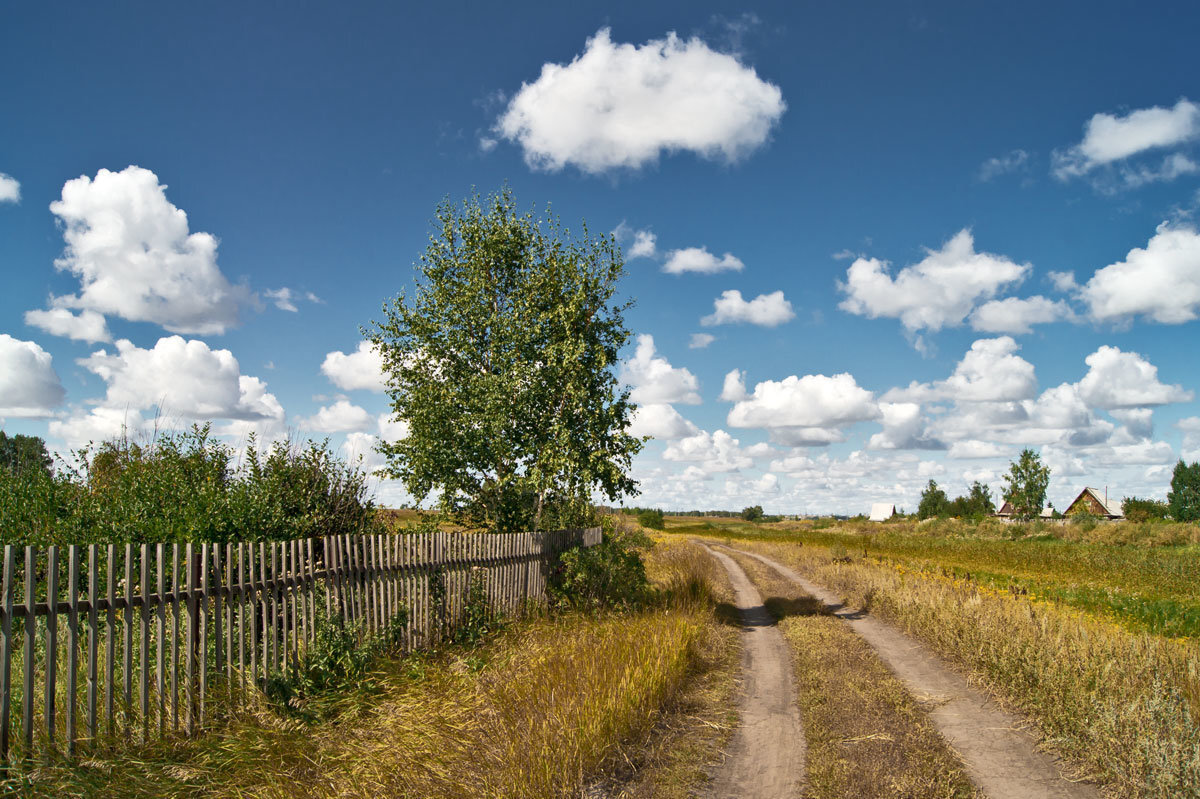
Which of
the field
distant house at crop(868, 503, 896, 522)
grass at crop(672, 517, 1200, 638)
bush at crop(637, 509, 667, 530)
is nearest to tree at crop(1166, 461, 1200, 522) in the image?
distant house at crop(868, 503, 896, 522)

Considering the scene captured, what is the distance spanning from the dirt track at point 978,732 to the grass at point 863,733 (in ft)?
0.65

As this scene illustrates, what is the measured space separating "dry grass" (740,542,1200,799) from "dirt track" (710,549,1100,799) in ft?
0.92

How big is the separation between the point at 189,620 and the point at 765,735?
6298 millimetres

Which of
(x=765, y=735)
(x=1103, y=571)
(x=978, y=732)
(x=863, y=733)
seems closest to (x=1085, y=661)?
(x=978, y=732)

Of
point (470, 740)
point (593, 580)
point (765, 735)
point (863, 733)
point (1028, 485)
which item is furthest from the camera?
point (1028, 485)

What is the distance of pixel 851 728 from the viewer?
7.23 m

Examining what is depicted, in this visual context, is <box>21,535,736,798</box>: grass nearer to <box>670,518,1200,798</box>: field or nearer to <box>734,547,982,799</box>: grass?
<box>734,547,982,799</box>: grass

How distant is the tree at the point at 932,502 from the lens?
106 metres

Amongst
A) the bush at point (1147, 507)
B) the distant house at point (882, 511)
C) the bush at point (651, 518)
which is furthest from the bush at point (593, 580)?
the distant house at point (882, 511)

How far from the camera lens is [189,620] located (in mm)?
6520

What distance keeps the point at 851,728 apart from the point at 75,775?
7436 millimetres

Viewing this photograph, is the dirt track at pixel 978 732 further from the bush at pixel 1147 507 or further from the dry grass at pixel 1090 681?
the bush at pixel 1147 507

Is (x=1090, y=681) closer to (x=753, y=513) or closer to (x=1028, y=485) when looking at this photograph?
(x=1028, y=485)

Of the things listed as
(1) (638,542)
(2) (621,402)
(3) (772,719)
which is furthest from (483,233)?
(1) (638,542)
